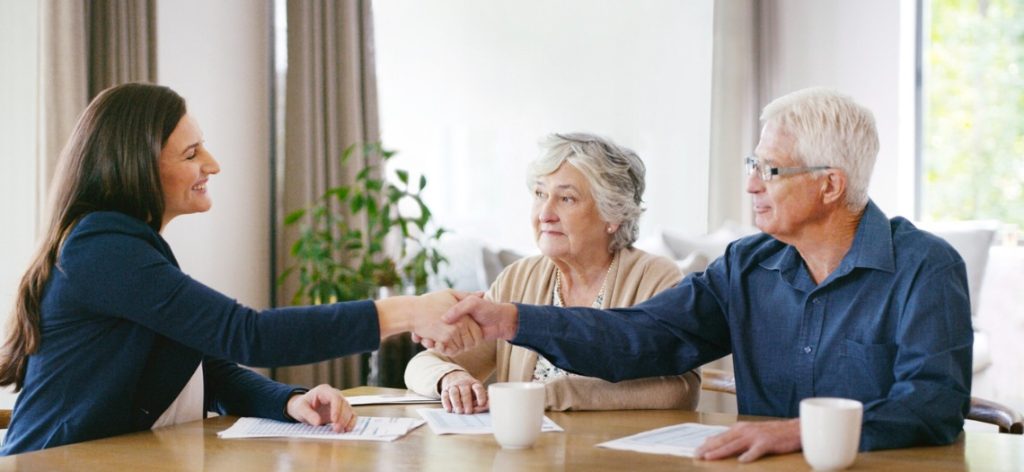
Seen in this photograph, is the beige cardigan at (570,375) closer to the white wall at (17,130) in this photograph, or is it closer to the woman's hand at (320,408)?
the woman's hand at (320,408)

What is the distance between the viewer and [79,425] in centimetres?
153

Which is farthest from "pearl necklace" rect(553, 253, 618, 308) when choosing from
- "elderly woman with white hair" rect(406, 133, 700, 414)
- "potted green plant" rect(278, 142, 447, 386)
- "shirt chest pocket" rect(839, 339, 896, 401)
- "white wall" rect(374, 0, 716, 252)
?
"white wall" rect(374, 0, 716, 252)

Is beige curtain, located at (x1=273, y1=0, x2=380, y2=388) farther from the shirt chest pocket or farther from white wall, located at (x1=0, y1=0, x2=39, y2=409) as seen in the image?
the shirt chest pocket

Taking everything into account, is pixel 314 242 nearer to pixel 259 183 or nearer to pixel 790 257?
pixel 259 183

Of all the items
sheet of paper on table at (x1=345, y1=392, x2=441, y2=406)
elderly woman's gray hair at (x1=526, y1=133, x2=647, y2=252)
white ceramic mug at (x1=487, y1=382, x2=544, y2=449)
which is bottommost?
sheet of paper on table at (x1=345, y1=392, x2=441, y2=406)

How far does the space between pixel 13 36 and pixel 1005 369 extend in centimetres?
435

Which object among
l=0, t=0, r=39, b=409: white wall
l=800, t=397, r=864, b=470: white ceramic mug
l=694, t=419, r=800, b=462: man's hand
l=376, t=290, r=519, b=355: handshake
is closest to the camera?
l=800, t=397, r=864, b=470: white ceramic mug

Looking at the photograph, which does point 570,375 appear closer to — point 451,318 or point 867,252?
point 451,318

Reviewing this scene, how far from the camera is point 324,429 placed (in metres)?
1.62

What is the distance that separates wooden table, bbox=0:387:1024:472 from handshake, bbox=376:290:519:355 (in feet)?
0.66

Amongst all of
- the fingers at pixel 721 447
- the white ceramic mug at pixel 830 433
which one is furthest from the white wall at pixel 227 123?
the white ceramic mug at pixel 830 433

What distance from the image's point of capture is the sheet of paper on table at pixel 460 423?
1.57 metres

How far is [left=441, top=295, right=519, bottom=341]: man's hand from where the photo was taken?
5.96ft

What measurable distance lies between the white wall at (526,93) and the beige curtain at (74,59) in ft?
5.82
